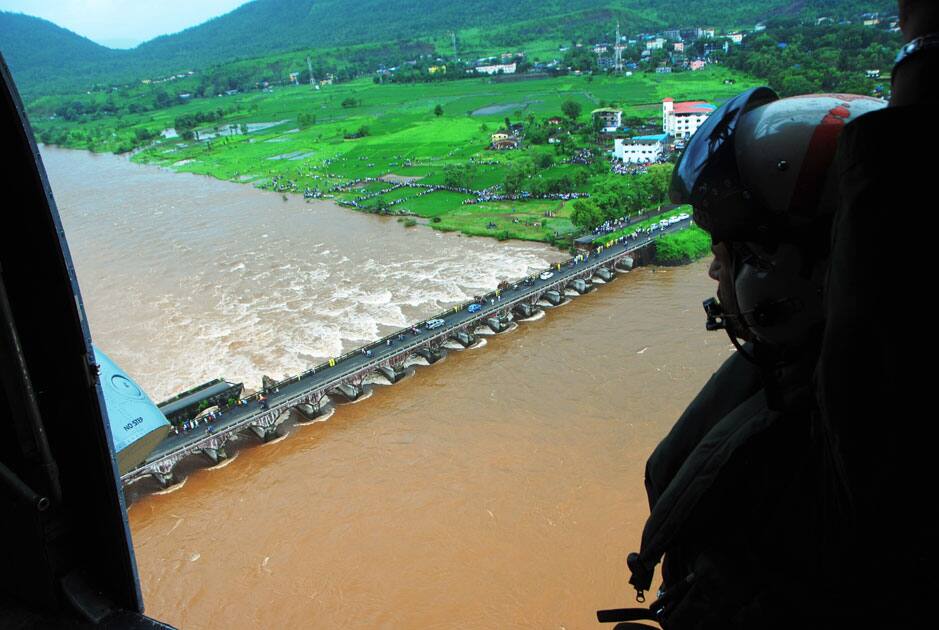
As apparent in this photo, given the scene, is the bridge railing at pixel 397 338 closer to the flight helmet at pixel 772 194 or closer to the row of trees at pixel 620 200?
the row of trees at pixel 620 200

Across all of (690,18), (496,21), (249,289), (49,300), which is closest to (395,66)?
(496,21)

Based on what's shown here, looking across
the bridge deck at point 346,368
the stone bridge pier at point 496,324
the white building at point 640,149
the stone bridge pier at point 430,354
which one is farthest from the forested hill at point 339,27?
the stone bridge pier at point 430,354

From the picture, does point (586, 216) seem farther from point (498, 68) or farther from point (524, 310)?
point (498, 68)

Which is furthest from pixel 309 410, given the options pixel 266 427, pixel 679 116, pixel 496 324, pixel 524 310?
pixel 679 116

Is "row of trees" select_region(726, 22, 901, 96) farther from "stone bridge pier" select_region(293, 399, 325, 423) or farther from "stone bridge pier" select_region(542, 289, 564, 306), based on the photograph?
"stone bridge pier" select_region(293, 399, 325, 423)

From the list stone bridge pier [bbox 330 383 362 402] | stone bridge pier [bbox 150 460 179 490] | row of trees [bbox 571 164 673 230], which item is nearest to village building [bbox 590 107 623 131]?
row of trees [bbox 571 164 673 230]

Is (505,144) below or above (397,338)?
above
